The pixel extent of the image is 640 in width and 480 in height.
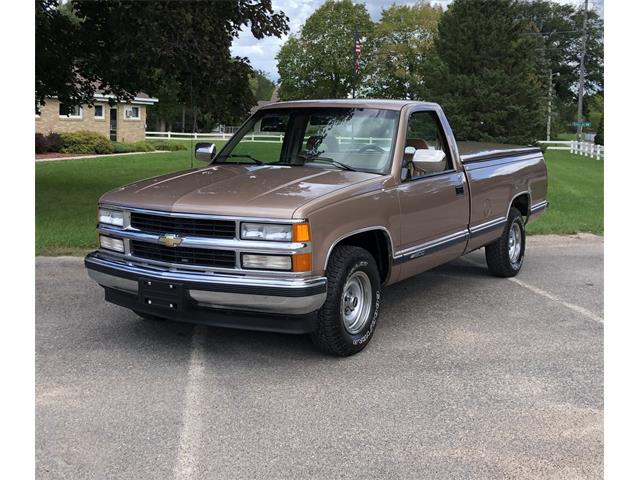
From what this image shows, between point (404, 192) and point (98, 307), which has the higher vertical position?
point (404, 192)

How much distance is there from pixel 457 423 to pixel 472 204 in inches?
130

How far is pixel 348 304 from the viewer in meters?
5.54

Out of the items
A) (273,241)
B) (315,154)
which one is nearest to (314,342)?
(273,241)

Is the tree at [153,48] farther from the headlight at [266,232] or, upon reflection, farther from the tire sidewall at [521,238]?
the headlight at [266,232]

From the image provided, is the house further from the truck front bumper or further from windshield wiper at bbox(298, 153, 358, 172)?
the truck front bumper

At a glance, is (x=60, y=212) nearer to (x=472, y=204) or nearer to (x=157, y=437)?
(x=472, y=204)

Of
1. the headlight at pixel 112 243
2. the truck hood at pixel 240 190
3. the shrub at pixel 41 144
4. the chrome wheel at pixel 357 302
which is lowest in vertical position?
the chrome wheel at pixel 357 302

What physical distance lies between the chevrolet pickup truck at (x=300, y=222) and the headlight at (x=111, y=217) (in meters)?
0.02

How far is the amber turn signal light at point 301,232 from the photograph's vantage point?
4.83 m

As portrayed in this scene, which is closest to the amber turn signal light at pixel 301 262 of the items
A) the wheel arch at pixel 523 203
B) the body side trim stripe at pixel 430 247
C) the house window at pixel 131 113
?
the body side trim stripe at pixel 430 247

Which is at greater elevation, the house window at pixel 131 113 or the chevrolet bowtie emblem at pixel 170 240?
the house window at pixel 131 113

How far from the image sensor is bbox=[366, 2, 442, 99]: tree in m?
62.4

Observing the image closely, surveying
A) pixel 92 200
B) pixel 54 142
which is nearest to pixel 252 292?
pixel 92 200

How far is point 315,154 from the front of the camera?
246 inches
